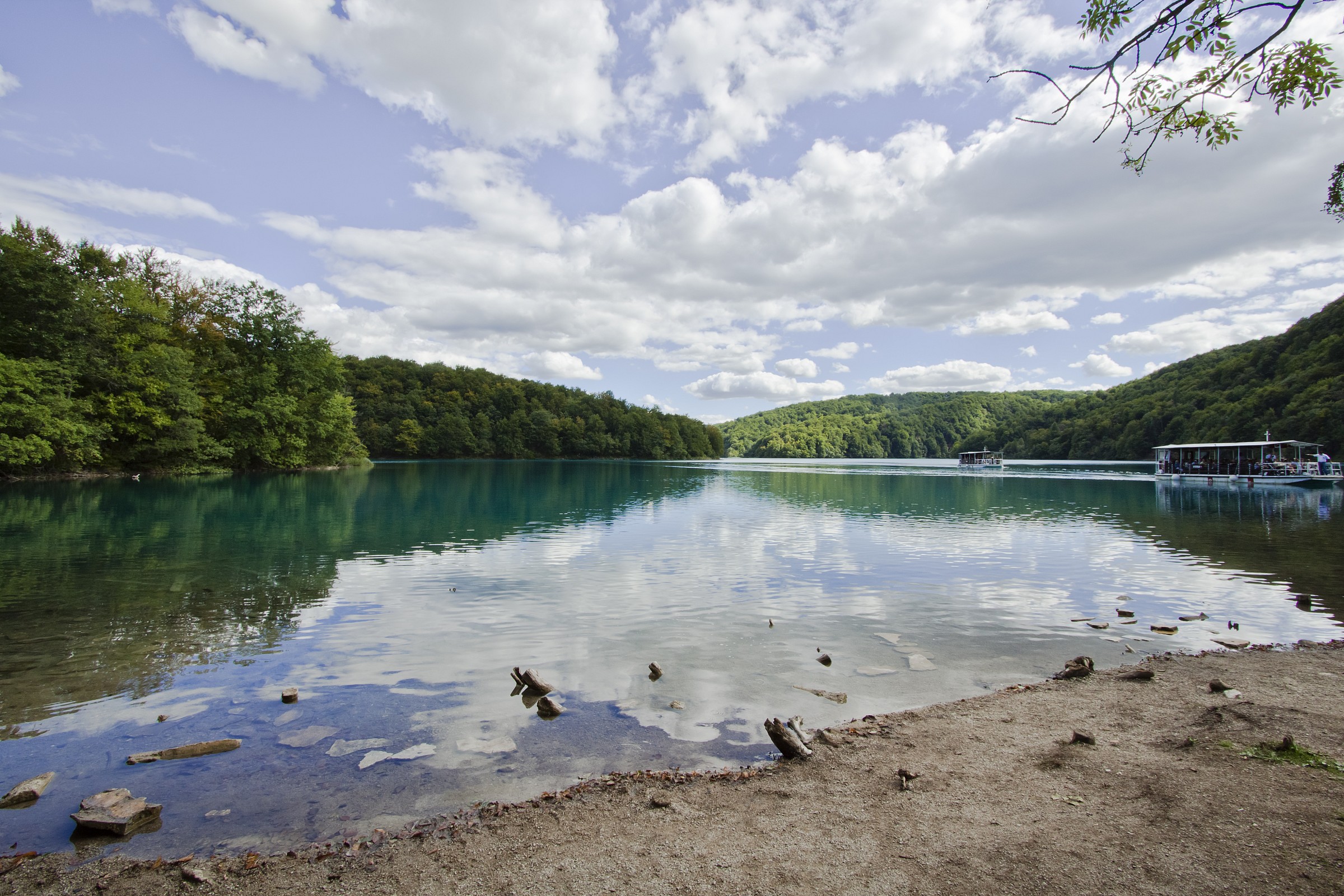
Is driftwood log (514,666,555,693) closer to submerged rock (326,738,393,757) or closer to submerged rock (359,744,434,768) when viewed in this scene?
submerged rock (359,744,434,768)

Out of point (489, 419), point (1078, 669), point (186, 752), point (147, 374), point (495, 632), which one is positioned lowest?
point (495, 632)

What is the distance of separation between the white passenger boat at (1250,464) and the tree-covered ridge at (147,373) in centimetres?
9832

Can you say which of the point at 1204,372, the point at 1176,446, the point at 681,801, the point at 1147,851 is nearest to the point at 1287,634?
the point at 1147,851

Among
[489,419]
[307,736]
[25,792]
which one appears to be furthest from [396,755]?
[489,419]

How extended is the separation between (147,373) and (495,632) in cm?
5826

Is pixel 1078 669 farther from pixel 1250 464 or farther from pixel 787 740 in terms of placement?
pixel 1250 464

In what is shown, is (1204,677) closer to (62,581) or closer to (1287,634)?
(1287,634)

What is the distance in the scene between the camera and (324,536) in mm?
23562

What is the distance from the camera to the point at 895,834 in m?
4.75

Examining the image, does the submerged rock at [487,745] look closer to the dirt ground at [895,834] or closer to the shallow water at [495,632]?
the shallow water at [495,632]

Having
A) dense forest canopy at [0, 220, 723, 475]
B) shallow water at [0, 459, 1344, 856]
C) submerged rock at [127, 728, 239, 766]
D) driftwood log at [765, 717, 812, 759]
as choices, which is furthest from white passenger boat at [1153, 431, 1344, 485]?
dense forest canopy at [0, 220, 723, 475]

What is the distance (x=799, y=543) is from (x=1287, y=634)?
1359 cm

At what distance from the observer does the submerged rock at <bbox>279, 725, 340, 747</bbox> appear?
23.0ft

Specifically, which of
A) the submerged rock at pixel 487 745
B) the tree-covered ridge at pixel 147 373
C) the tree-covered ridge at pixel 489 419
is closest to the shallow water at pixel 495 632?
the submerged rock at pixel 487 745
